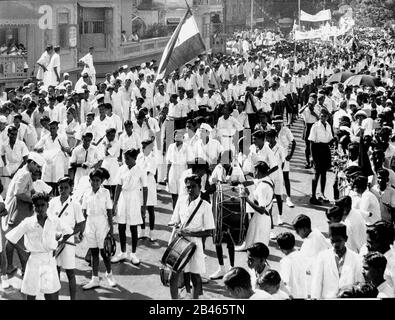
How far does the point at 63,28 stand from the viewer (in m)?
26.4

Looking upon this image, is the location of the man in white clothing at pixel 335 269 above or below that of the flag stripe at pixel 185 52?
below

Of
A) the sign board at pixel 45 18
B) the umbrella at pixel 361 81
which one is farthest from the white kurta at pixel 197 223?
the sign board at pixel 45 18

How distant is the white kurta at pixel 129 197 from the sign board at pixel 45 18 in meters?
16.4

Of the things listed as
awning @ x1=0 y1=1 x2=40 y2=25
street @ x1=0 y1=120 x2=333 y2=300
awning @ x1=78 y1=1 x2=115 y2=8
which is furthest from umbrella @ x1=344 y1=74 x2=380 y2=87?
awning @ x1=78 y1=1 x2=115 y2=8

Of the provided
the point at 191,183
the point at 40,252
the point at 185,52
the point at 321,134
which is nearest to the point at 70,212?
the point at 40,252

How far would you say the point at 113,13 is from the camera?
30047 millimetres

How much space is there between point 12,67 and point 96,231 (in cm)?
1561

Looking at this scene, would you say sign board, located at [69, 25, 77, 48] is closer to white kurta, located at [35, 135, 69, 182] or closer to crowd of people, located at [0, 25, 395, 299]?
crowd of people, located at [0, 25, 395, 299]

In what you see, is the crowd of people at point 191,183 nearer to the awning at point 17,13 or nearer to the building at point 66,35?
the building at point 66,35

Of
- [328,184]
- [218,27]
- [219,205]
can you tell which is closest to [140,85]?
[328,184]

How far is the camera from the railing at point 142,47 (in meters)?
31.6

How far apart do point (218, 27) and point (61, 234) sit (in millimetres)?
45193

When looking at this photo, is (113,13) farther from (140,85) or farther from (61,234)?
(61,234)

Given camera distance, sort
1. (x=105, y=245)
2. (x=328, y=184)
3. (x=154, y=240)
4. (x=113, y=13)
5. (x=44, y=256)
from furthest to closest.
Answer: (x=113, y=13) → (x=328, y=184) → (x=154, y=240) → (x=105, y=245) → (x=44, y=256)
